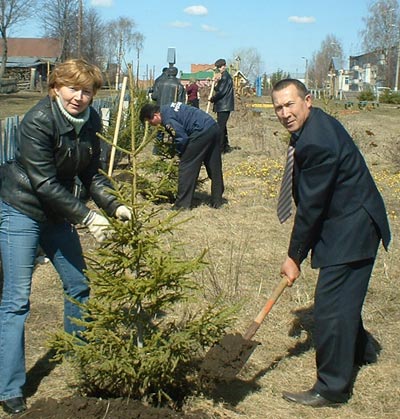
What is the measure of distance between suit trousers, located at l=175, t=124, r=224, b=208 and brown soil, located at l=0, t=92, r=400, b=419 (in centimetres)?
28

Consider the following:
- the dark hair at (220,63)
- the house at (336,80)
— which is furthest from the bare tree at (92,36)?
the dark hair at (220,63)

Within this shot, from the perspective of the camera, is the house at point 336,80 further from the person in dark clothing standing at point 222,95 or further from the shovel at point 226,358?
the shovel at point 226,358

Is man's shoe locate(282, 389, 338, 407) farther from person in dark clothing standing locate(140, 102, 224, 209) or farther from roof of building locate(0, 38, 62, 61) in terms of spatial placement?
roof of building locate(0, 38, 62, 61)

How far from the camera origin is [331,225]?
12.0 feet

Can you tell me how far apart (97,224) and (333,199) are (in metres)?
1.26

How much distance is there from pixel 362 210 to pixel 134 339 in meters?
1.42

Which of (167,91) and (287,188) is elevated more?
(167,91)

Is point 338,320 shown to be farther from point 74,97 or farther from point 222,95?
point 222,95

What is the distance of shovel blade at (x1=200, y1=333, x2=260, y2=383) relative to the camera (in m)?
3.59

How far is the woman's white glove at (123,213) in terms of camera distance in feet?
11.4

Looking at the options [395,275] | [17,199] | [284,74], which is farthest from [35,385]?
[284,74]

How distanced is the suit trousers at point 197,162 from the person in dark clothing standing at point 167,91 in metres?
4.44

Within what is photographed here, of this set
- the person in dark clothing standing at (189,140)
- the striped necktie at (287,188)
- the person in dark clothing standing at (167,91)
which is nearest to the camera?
the striped necktie at (287,188)

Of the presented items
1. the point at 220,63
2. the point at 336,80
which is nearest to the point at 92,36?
the point at 336,80
